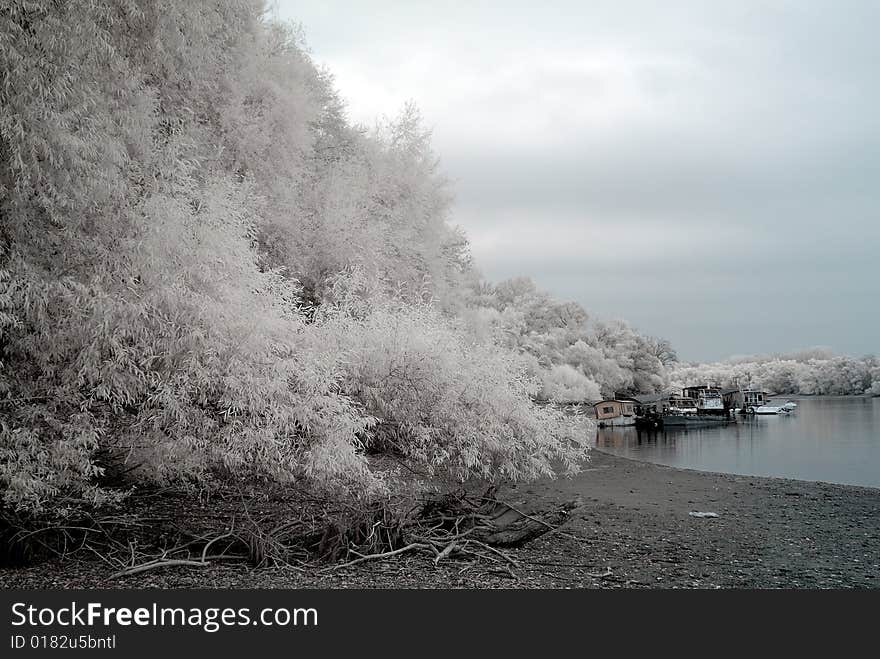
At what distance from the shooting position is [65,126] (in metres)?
→ 7.29

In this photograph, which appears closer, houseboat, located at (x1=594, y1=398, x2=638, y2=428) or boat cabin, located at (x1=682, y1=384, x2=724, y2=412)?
houseboat, located at (x1=594, y1=398, x2=638, y2=428)

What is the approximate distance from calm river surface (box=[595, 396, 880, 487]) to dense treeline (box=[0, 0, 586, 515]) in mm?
16744

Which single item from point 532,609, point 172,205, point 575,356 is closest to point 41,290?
point 172,205

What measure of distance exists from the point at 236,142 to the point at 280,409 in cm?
785

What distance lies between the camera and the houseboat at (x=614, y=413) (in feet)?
162

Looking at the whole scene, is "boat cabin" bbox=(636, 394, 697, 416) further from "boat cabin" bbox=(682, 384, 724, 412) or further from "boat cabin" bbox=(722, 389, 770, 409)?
"boat cabin" bbox=(722, 389, 770, 409)

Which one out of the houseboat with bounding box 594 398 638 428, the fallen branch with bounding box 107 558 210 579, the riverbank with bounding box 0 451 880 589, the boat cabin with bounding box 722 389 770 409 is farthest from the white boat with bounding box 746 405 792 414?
the fallen branch with bounding box 107 558 210 579

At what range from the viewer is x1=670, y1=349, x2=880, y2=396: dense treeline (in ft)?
305

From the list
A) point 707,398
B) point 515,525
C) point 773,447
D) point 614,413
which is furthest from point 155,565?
point 707,398

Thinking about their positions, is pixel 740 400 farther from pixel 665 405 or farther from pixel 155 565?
pixel 155 565

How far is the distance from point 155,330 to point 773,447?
33.1 meters

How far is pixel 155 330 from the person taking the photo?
8188mm

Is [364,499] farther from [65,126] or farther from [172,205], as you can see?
[65,126]

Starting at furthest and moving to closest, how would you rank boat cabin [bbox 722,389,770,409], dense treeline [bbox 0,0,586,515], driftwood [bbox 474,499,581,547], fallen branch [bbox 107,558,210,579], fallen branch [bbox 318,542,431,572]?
boat cabin [bbox 722,389,770,409], driftwood [bbox 474,499,581,547], fallen branch [bbox 318,542,431,572], dense treeline [bbox 0,0,586,515], fallen branch [bbox 107,558,210,579]
